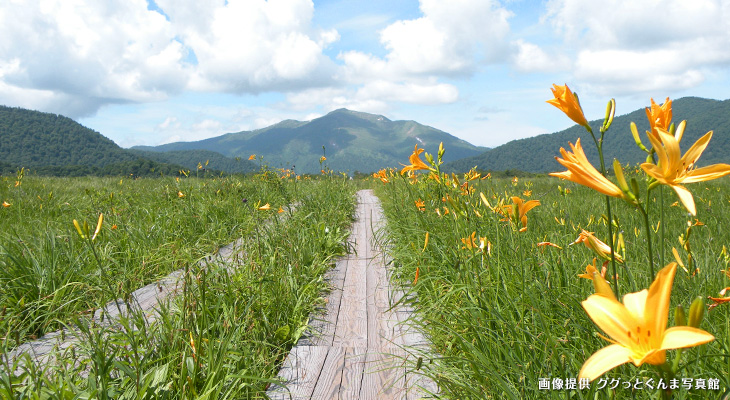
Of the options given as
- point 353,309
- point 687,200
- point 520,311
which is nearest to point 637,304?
point 687,200

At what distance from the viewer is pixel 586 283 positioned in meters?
A: 1.61

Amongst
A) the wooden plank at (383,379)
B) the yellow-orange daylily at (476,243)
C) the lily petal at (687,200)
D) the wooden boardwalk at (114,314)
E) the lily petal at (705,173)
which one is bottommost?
the wooden plank at (383,379)

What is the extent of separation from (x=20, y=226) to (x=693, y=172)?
4.92 m

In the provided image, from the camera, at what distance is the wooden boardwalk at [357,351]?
1.72 m

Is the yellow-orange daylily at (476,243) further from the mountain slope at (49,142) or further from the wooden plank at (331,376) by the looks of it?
the mountain slope at (49,142)

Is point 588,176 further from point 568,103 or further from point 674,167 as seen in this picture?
point 568,103

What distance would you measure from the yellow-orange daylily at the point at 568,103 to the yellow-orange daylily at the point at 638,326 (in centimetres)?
45

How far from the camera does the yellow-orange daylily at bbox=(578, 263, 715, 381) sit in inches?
22.0

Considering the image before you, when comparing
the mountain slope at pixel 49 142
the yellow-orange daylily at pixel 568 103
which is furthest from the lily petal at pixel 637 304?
the mountain slope at pixel 49 142

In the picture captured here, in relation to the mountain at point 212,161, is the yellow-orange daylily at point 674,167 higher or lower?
lower

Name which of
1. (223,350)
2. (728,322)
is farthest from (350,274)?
(728,322)

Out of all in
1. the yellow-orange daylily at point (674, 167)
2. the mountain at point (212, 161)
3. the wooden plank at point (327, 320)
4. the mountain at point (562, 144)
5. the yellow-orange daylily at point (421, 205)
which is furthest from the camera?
the mountain at point (562, 144)

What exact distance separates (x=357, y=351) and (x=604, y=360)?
5.30ft

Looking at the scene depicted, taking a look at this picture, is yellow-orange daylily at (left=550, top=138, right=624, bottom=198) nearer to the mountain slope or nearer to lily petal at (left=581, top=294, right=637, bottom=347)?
lily petal at (left=581, top=294, right=637, bottom=347)
